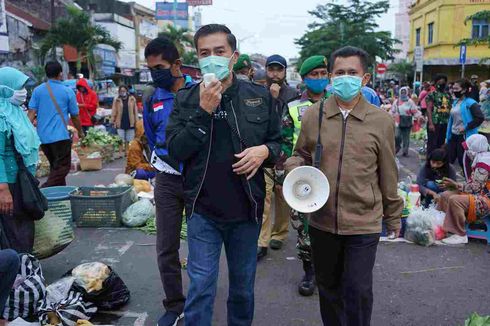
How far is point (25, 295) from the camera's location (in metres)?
3.55

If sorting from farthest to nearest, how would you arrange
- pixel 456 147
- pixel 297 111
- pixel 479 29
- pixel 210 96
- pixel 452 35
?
pixel 452 35
pixel 479 29
pixel 456 147
pixel 297 111
pixel 210 96

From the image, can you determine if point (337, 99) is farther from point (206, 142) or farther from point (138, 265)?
point (138, 265)

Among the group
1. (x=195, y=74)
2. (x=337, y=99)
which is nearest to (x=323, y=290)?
(x=337, y=99)

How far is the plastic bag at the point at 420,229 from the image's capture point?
5.73 m

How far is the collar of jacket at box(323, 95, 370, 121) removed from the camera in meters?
2.91

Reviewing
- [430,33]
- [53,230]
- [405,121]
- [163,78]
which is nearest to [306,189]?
[163,78]

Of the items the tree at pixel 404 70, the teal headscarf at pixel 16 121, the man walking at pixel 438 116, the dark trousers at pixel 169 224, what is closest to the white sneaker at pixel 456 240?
the dark trousers at pixel 169 224

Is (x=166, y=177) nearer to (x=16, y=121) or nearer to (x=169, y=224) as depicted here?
(x=169, y=224)

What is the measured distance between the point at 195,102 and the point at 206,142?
255 mm

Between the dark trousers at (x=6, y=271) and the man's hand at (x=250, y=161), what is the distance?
1664 millimetres

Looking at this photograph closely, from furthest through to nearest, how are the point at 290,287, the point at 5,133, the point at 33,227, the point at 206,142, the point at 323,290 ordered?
the point at 290,287 → the point at 33,227 → the point at 5,133 → the point at 323,290 → the point at 206,142

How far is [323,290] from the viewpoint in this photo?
10.2 ft

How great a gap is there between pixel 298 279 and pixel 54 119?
13.5ft

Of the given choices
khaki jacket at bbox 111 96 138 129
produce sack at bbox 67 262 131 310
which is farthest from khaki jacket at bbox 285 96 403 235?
khaki jacket at bbox 111 96 138 129
